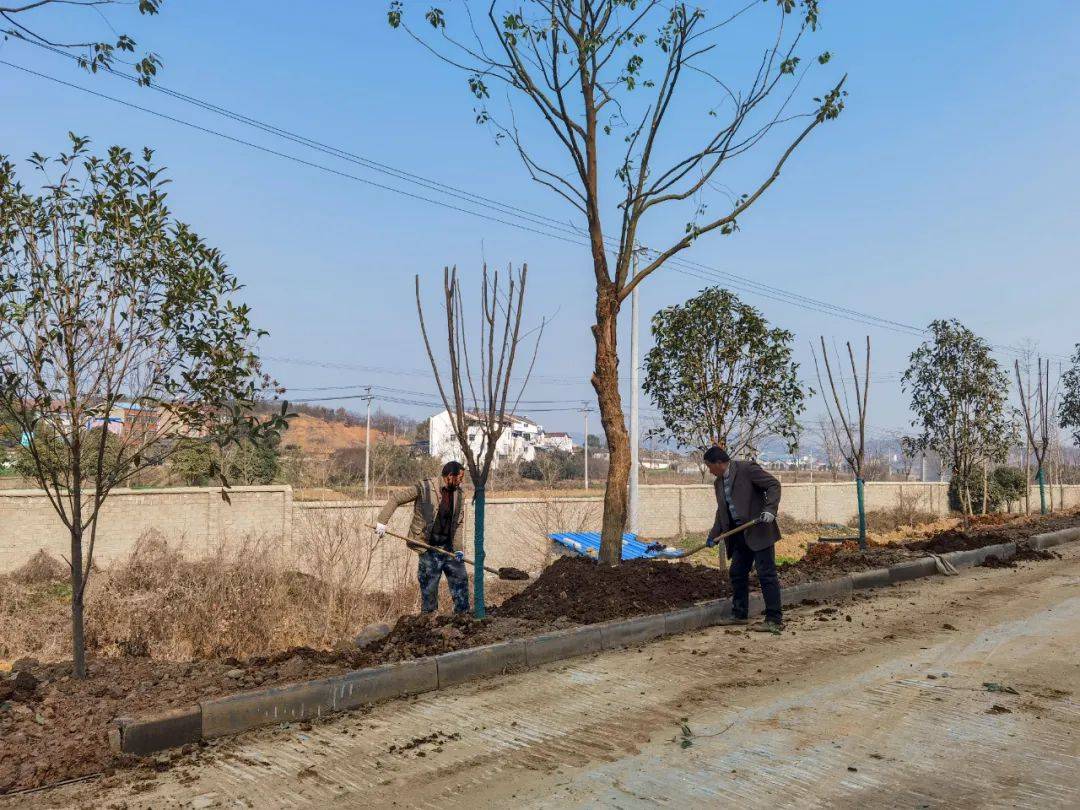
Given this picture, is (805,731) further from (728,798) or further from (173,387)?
(173,387)

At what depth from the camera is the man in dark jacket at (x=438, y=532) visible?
27.2 feet

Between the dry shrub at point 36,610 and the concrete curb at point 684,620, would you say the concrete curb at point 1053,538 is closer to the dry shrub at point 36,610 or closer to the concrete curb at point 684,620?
the concrete curb at point 684,620

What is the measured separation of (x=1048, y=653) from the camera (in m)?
6.25

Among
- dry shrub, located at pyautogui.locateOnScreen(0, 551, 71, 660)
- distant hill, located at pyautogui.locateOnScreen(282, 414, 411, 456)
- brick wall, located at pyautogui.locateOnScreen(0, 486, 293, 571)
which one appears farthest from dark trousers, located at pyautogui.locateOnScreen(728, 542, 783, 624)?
distant hill, located at pyautogui.locateOnScreen(282, 414, 411, 456)

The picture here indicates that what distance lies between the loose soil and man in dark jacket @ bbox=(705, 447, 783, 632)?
57 cm

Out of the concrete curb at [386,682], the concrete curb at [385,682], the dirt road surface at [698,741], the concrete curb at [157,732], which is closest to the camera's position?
the dirt road surface at [698,741]

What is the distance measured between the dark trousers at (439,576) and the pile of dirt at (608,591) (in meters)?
0.48

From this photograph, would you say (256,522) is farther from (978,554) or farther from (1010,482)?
(1010,482)

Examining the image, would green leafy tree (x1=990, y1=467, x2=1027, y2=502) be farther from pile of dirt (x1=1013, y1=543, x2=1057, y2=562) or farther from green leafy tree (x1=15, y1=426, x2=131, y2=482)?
green leafy tree (x1=15, y1=426, x2=131, y2=482)

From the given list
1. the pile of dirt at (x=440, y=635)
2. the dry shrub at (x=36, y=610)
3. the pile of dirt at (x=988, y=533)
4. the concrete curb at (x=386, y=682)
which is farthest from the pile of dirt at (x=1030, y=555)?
the dry shrub at (x=36, y=610)

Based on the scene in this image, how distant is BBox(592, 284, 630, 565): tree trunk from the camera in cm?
864

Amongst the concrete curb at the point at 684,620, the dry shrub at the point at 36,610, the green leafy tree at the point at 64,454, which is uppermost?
the green leafy tree at the point at 64,454

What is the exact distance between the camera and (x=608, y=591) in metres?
7.80

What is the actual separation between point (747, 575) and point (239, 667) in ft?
14.6
